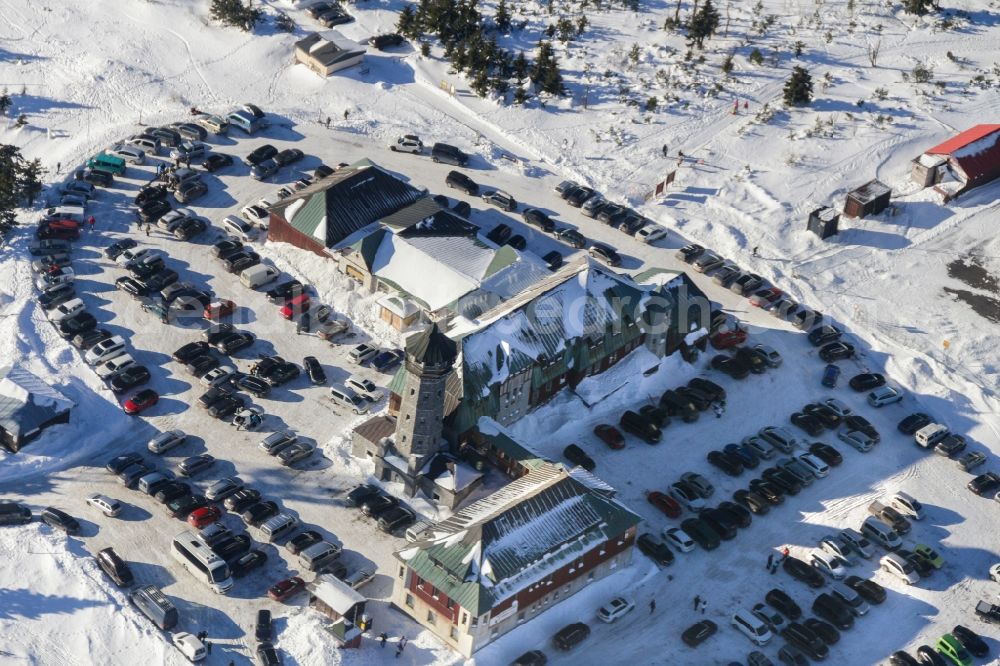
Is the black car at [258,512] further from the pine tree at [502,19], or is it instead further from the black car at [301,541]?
the pine tree at [502,19]

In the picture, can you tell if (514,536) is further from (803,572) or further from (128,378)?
(128,378)

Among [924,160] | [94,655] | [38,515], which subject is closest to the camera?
[94,655]

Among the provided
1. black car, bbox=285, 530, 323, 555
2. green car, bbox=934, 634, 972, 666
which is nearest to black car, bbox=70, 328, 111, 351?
black car, bbox=285, 530, 323, 555

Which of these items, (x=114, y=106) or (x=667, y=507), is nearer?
(x=667, y=507)

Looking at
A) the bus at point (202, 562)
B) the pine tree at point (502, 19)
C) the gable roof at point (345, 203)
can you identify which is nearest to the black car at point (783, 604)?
the bus at point (202, 562)

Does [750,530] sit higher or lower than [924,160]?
lower

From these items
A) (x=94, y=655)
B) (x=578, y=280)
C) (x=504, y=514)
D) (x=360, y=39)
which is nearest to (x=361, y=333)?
(x=578, y=280)

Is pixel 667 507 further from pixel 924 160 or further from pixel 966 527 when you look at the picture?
pixel 924 160

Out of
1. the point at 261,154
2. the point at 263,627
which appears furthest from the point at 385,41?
the point at 263,627
